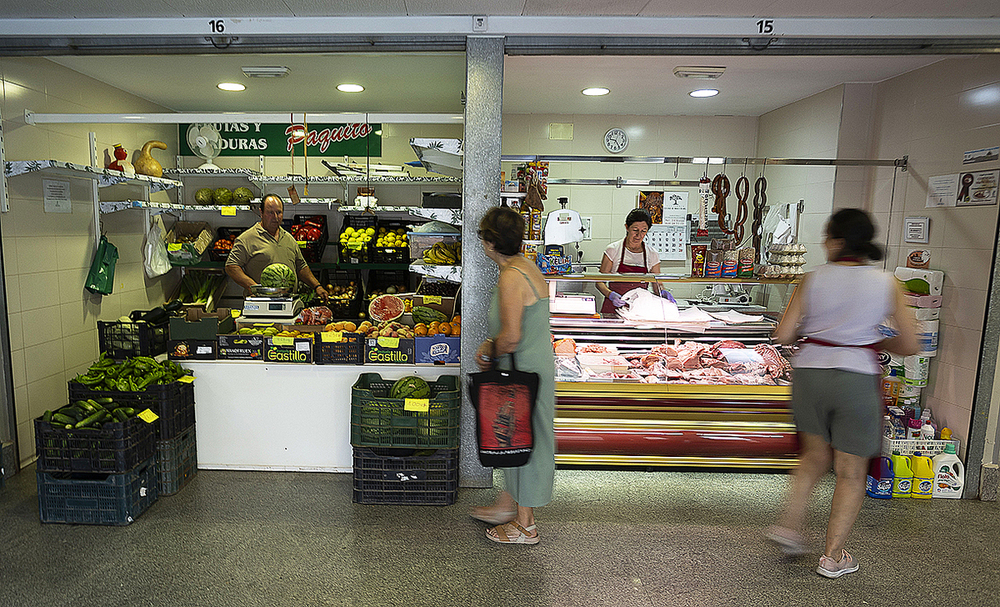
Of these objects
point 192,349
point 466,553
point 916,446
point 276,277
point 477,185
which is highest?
point 477,185

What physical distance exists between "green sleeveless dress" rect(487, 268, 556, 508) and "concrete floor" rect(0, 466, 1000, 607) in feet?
1.14

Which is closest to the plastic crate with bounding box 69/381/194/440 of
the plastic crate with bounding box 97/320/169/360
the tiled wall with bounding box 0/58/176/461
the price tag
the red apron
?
the plastic crate with bounding box 97/320/169/360

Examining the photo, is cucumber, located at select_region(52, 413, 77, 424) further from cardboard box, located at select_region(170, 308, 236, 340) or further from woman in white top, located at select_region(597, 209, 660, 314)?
woman in white top, located at select_region(597, 209, 660, 314)

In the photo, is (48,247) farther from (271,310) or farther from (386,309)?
(386,309)

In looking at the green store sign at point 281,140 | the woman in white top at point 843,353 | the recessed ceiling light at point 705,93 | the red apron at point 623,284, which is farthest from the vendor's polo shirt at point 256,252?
the woman in white top at point 843,353

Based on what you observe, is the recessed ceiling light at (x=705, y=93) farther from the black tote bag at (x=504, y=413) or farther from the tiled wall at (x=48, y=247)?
the tiled wall at (x=48, y=247)

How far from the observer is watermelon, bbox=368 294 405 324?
4.43m

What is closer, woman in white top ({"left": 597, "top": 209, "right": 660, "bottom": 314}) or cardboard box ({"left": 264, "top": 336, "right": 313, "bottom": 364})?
cardboard box ({"left": 264, "top": 336, "right": 313, "bottom": 364})

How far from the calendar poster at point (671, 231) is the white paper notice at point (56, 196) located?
511 cm

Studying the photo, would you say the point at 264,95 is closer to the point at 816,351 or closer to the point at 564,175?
the point at 564,175

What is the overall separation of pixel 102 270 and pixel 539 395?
4.11 metres

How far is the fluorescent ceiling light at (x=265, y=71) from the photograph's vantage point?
466 cm

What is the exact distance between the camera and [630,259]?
5.07m

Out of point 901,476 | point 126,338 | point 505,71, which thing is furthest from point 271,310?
point 901,476
